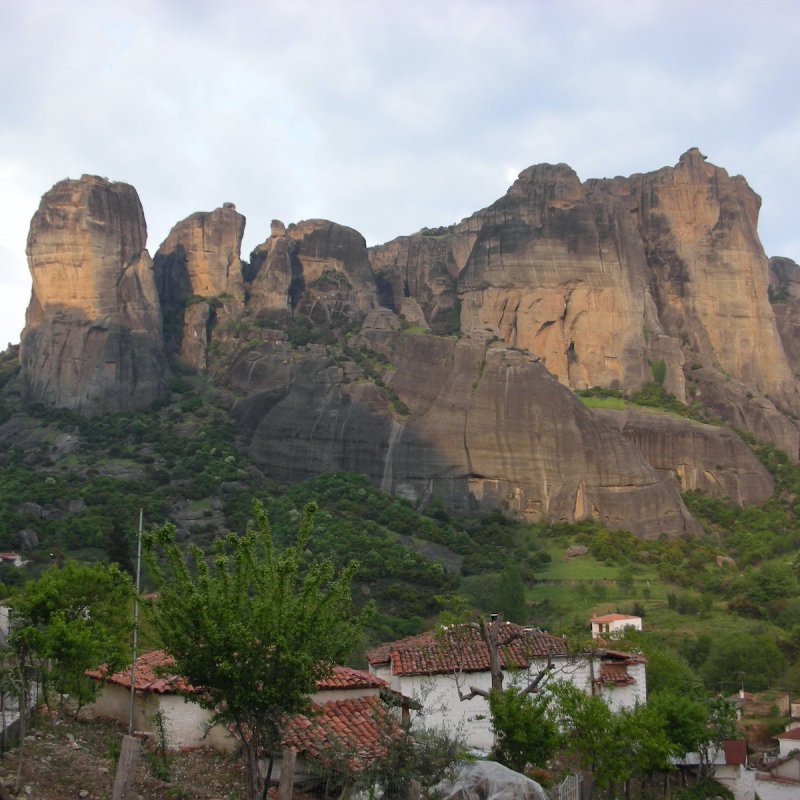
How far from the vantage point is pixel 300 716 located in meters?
19.7

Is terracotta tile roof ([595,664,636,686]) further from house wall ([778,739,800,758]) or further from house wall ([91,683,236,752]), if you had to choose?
house wall ([91,683,236,752])

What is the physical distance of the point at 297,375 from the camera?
75562 mm

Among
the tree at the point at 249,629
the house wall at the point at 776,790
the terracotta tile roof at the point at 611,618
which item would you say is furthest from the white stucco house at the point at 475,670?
the terracotta tile roof at the point at 611,618

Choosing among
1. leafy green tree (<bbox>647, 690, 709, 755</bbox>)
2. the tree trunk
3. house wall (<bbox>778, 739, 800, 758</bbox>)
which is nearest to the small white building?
house wall (<bbox>778, 739, 800, 758</bbox>)

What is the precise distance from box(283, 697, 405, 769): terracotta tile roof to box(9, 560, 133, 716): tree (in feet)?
12.8

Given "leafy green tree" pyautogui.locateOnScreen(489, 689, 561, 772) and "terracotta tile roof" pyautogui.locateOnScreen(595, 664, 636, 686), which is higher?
"terracotta tile roof" pyautogui.locateOnScreen(595, 664, 636, 686)

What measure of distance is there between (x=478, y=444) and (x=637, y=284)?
23774mm

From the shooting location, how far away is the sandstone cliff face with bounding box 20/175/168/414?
256 feet

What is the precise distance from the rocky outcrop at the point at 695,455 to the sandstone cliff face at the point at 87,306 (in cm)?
3384

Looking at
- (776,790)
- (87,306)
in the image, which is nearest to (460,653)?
(776,790)

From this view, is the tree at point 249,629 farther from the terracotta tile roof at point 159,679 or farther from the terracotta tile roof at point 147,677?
the terracotta tile roof at point 159,679

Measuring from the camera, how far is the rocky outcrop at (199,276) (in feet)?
282

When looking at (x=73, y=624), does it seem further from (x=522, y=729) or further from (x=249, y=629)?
(x=522, y=729)

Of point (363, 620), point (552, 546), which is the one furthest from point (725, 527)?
point (363, 620)
